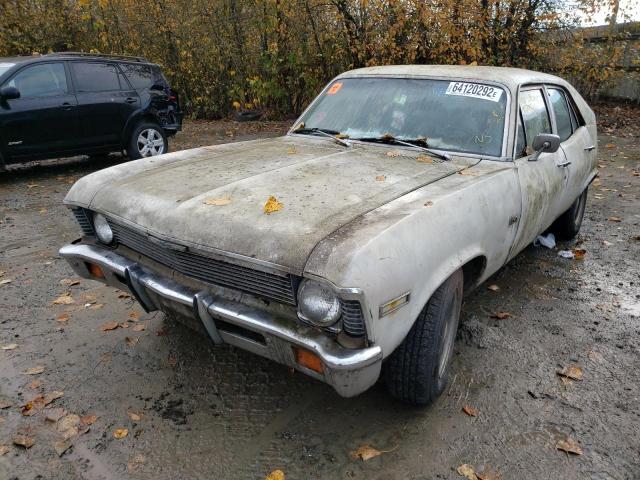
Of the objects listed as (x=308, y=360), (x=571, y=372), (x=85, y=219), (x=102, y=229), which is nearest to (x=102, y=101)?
(x=85, y=219)

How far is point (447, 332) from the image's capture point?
106 inches

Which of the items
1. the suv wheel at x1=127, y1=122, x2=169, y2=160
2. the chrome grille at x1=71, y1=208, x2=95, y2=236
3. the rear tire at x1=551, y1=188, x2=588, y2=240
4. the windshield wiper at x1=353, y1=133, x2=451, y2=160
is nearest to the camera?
the chrome grille at x1=71, y1=208, x2=95, y2=236

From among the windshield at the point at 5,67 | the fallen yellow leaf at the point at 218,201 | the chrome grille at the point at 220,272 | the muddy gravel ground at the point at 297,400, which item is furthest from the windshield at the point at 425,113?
the windshield at the point at 5,67

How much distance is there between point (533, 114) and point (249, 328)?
9.03 feet

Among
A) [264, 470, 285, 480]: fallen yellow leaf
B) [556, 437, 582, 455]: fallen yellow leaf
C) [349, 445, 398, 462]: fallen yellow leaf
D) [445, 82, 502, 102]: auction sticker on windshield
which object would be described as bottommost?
[556, 437, 582, 455]: fallen yellow leaf

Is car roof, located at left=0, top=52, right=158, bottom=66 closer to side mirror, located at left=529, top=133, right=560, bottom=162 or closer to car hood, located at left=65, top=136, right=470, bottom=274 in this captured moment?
car hood, located at left=65, top=136, right=470, bottom=274

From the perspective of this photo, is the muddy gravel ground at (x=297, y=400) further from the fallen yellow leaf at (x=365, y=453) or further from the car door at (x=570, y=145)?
the car door at (x=570, y=145)

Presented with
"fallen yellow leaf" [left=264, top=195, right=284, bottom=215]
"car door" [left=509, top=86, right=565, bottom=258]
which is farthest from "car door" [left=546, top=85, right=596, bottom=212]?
"fallen yellow leaf" [left=264, top=195, right=284, bottom=215]

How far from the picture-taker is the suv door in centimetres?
784

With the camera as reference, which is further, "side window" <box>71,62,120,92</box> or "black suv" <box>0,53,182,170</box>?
"side window" <box>71,62,120,92</box>

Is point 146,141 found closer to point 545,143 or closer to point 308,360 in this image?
point 545,143

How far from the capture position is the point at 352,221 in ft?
7.41

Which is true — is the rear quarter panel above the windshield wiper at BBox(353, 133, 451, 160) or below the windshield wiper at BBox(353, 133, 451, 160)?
below

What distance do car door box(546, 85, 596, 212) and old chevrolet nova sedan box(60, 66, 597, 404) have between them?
0.09 metres
